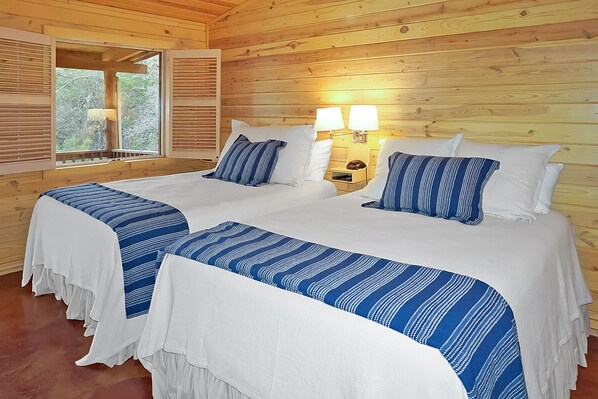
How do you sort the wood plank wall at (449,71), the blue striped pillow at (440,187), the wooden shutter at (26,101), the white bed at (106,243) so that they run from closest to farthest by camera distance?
the white bed at (106,243)
the blue striped pillow at (440,187)
the wood plank wall at (449,71)
the wooden shutter at (26,101)

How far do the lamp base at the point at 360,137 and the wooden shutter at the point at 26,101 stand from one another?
2418 millimetres

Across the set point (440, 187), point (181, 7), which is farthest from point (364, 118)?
point (181, 7)

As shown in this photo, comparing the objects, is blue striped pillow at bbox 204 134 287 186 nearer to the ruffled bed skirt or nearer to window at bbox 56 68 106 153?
window at bbox 56 68 106 153

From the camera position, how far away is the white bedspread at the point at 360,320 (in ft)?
4.68

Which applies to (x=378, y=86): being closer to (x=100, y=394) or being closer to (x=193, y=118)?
(x=193, y=118)

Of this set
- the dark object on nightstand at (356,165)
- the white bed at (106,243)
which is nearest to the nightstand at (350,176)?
the dark object on nightstand at (356,165)

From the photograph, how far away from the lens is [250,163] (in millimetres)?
3668

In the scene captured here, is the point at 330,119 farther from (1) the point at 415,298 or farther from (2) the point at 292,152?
(1) the point at 415,298

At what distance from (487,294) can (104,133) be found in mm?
3994

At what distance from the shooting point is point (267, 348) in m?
1.68

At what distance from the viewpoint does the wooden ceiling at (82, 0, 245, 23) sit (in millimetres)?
4211

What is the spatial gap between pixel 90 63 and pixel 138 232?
2.54 metres

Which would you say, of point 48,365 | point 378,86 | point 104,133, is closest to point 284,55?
point 378,86

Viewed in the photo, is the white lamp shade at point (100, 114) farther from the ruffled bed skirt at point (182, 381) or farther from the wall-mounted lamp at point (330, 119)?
the ruffled bed skirt at point (182, 381)
